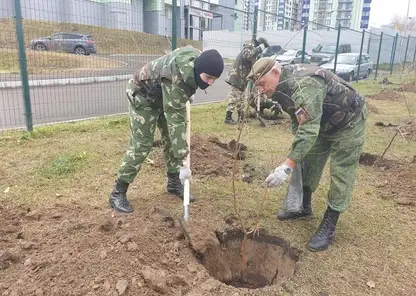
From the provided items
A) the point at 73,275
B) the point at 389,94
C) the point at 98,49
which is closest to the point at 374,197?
the point at 73,275

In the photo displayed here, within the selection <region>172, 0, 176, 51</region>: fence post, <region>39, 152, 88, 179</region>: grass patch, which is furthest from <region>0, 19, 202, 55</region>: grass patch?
Answer: <region>39, 152, 88, 179</region>: grass patch

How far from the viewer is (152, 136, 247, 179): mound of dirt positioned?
4.29 metres

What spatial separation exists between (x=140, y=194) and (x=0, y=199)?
1302 mm

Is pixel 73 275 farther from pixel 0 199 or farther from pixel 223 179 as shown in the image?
pixel 223 179

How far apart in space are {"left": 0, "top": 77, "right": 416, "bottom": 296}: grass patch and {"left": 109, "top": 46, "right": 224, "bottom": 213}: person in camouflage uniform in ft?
1.50

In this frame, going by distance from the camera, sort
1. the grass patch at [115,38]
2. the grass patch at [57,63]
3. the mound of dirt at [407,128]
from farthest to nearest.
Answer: the mound of dirt at [407,128]
the grass patch at [115,38]
the grass patch at [57,63]

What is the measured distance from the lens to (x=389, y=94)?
12078 millimetres

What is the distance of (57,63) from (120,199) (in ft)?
16.7

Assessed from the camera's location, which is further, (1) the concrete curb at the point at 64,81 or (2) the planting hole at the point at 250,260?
(1) the concrete curb at the point at 64,81

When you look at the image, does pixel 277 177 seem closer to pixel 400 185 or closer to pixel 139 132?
pixel 139 132

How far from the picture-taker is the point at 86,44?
697 centimetres

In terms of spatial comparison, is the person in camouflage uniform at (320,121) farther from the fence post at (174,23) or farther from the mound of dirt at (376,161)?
the fence post at (174,23)

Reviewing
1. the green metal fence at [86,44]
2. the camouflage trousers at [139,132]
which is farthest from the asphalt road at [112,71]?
the camouflage trousers at [139,132]

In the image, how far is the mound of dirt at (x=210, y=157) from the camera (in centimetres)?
429
